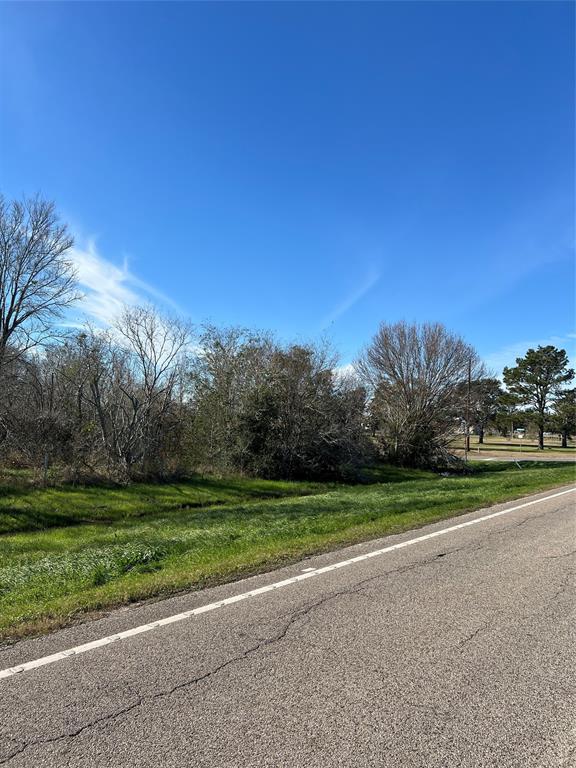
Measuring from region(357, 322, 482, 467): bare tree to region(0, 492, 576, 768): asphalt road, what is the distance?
31901 millimetres

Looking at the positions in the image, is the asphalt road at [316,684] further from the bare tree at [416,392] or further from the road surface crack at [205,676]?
the bare tree at [416,392]

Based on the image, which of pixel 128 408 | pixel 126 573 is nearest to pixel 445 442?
pixel 128 408

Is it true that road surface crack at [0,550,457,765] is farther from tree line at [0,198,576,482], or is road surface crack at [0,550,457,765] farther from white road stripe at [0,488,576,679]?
tree line at [0,198,576,482]

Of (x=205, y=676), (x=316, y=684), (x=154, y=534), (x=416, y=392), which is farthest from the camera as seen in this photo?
(x=416, y=392)

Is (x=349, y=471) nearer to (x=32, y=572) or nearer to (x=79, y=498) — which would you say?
(x=79, y=498)

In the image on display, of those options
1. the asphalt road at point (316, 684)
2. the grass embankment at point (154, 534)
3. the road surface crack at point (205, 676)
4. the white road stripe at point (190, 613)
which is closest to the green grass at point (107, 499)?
the grass embankment at point (154, 534)

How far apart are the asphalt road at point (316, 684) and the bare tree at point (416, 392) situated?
31901mm

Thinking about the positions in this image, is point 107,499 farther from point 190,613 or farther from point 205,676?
point 205,676

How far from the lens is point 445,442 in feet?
124

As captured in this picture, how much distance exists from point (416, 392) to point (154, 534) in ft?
96.4

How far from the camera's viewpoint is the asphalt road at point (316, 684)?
2945 mm

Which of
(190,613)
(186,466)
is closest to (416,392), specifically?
(186,466)

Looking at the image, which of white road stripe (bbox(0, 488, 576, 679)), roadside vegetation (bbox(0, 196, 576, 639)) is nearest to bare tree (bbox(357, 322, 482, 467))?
roadside vegetation (bbox(0, 196, 576, 639))

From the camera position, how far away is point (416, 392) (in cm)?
3831
